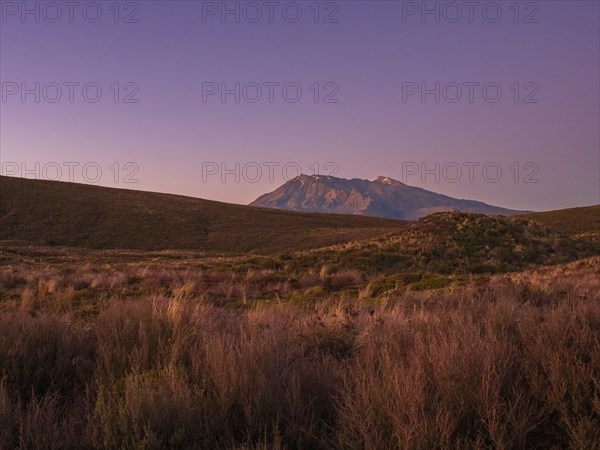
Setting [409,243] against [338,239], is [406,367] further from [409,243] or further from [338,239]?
[338,239]

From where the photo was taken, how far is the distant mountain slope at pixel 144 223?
228ft

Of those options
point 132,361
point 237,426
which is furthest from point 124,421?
point 132,361

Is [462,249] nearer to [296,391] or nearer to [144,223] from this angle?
[296,391]

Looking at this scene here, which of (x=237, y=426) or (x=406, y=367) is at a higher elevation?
(x=406, y=367)

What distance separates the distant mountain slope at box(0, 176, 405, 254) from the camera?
6962 centimetres

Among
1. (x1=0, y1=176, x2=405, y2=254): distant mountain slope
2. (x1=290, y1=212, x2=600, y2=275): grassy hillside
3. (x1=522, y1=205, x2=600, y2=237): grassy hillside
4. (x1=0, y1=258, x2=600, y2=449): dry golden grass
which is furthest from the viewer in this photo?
(x1=522, y1=205, x2=600, y2=237): grassy hillside

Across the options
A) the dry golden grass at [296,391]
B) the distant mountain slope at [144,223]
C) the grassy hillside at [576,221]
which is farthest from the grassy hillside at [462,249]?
the grassy hillside at [576,221]

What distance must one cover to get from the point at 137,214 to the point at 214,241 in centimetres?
1996

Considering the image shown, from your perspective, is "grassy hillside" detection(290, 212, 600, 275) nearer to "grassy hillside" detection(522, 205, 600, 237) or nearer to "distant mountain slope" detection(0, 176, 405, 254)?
"distant mountain slope" detection(0, 176, 405, 254)

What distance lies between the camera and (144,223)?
8019cm

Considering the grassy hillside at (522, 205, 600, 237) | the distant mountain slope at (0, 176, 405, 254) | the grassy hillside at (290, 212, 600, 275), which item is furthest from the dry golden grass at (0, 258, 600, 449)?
the grassy hillside at (522, 205, 600, 237)

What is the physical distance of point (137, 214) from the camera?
84625mm

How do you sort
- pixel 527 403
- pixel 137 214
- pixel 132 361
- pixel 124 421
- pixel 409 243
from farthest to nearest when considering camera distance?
pixel 137 214 → pixel 409 243 → pixel 132 361 → pixel 527 403 → pixel 124 421

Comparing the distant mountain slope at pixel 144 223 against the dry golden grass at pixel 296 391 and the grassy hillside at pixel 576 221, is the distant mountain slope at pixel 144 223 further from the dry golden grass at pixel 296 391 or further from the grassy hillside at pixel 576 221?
the dry golden grass at pixel 296 391
